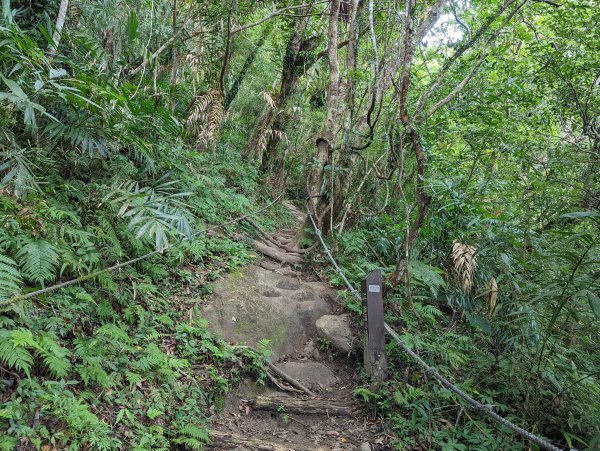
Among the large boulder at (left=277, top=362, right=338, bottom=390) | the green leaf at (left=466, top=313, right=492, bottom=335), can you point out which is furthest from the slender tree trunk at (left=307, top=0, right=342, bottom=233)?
the green leaf at (left=466, top=313, right=492, bottom=335)

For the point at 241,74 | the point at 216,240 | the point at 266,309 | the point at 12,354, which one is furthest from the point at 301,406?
the point at 241,74

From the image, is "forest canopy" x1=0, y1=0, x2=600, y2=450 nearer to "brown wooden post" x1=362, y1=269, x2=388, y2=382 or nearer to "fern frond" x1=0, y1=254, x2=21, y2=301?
"fern frond" x1=0, y1=254, x2=21, y2=301

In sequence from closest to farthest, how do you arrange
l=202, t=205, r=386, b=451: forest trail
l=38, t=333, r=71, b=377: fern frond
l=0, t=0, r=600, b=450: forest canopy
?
l=38, t=333, r=71, b=377: fern frond → l=0, t=0, r=600, b=450: forest canopy → l=202, t=205, r=386, b=451: forest trail

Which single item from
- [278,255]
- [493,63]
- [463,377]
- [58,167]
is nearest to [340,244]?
[278,255]

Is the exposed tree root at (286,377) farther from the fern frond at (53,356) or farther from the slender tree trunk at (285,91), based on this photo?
the slender tree trunk at (285,91)

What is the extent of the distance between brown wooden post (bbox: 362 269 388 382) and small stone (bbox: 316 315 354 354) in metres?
0.51

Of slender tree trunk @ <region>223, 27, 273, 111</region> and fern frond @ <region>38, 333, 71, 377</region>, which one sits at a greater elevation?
slender tree trunk @ <region>223, 27, 273, 111</region>

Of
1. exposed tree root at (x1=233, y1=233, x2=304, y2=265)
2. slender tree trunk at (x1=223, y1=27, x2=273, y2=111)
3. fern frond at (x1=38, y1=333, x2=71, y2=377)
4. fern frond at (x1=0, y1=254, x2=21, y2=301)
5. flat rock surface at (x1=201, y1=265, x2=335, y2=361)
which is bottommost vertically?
flat rock surface at (x1=201, y1=265, x2=335, y2=361)

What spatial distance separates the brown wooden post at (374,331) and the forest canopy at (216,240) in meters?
0.17

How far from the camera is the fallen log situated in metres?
3.60

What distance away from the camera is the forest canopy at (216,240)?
2.77 metres

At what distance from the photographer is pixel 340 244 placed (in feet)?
21.0

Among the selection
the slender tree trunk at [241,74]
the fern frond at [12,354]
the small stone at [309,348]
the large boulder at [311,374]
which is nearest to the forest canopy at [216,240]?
the fern frond at [12,354]

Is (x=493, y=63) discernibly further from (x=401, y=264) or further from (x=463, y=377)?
(x=463, y=377)
